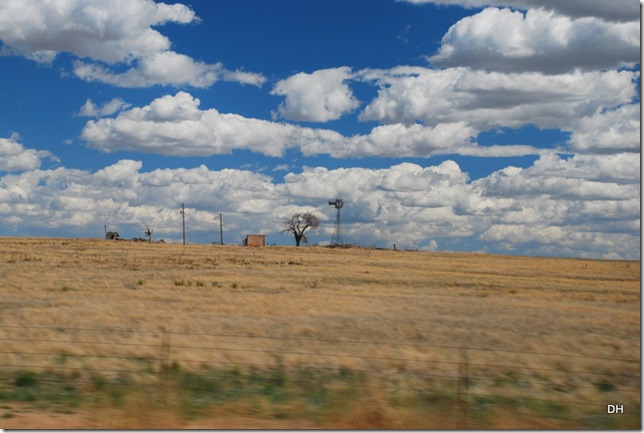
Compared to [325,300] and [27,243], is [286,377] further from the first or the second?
[27,243]

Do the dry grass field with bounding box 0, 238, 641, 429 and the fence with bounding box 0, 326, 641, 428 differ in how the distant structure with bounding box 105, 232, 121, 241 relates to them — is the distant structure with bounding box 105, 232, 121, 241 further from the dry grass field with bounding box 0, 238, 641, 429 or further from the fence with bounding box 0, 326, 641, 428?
the fence with bounding box 0, 326, 641, 428

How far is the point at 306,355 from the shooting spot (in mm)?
21562

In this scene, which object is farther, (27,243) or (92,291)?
(27,243)

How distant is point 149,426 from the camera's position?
12.7 m

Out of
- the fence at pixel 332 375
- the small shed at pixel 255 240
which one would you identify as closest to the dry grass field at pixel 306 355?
the fence at pixel 332 375

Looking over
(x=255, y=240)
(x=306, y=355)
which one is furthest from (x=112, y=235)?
(x=306, y=355)

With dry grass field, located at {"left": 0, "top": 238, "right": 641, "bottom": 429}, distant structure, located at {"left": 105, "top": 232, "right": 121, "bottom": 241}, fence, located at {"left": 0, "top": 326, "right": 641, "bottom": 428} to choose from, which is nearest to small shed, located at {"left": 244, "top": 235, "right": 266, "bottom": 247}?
distant structure, located at {"left": 105, "top": 232, "right": 121, "bottom": 241}

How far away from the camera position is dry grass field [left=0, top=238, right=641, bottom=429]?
46.8 feet

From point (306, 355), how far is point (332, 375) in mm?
2800

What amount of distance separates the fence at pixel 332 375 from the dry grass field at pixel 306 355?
0.06 metres

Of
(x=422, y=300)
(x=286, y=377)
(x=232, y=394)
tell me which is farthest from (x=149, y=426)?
(x=422, y=300)

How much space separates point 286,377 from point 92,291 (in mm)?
25765

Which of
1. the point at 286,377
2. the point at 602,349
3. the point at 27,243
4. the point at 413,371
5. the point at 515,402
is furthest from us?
the point at 27,243

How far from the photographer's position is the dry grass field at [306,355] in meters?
14.3
